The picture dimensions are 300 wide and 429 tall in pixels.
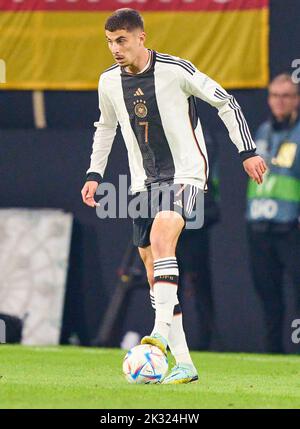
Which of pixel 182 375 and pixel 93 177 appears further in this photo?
pixel 93 177

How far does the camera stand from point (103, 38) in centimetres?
1148

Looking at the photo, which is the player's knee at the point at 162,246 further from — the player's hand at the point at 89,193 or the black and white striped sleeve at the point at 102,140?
the black and white striped sleeve at the point at 102,140

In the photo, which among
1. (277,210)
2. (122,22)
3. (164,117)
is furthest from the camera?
(277,210)

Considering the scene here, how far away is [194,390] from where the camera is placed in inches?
280

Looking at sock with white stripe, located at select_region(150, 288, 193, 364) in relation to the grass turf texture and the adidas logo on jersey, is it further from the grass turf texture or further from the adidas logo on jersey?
the adidas logo on jersey

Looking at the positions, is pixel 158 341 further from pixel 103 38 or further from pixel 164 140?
pixel 103 38

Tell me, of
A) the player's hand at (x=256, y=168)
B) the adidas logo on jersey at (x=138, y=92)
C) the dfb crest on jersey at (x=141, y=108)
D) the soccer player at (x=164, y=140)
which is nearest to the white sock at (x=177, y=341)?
the soccer player at (x=164, y=140)

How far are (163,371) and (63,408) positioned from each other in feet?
3.99

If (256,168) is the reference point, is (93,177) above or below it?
above

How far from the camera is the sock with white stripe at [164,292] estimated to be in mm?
7352

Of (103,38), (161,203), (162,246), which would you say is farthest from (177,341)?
(103,38)

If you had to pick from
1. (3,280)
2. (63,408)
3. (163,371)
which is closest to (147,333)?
(3,280)

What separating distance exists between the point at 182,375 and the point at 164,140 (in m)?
1.39
